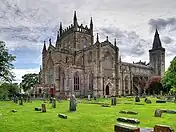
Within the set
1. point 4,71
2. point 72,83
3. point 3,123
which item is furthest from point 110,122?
point 72,83

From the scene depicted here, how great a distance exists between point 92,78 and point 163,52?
183 feet

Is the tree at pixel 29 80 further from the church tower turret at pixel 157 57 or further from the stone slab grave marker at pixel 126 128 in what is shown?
the stone slab grave marker at pixel 126 128

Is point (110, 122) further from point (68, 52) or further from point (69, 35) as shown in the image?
point (69, 35)

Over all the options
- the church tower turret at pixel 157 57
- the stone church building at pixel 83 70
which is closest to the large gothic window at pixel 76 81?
the stone church building at pixel 83 70

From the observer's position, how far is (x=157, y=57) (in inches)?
4131

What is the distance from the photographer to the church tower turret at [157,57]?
105m

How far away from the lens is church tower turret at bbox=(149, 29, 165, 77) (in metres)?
105

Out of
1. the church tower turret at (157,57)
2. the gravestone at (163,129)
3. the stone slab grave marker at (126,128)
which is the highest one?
the church tower turret at (157,57)

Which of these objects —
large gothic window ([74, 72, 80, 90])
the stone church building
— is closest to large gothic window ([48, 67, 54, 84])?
the stone church building

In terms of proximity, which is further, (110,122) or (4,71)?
(4,71)

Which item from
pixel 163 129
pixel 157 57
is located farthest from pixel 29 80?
pixel 163 129

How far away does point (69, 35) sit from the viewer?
79.7 metres

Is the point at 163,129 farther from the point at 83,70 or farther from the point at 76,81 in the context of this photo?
the point at 83,70

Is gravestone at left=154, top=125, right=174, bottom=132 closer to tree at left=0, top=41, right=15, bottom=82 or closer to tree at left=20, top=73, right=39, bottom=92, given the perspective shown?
tree at left=0, top=41, right=15, bottom=82
